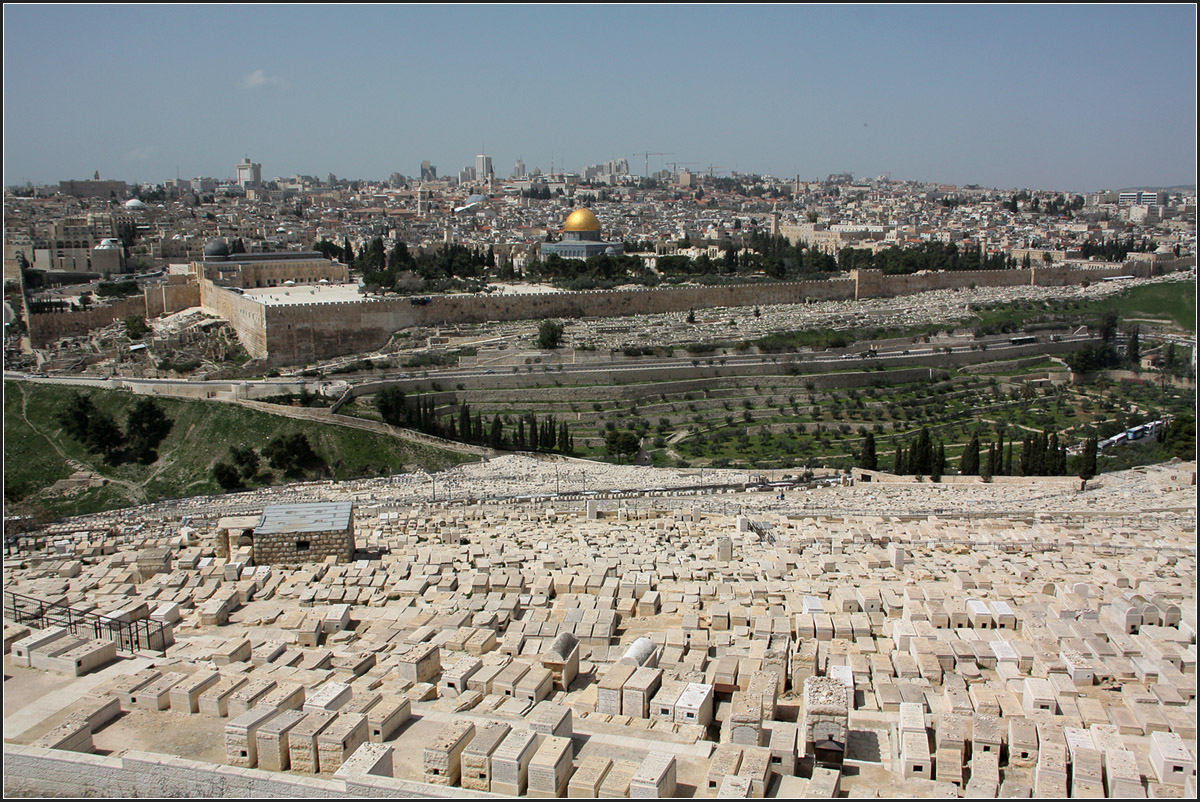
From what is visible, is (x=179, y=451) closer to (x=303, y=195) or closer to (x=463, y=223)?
(x=463, y=223)

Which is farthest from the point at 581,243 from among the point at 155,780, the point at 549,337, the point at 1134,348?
the point at 155,780

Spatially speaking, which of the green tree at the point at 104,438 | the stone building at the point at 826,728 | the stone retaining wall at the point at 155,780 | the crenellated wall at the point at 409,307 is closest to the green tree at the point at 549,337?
the crenellated wall at the point at 409,307

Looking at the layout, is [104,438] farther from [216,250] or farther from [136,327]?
[216,250]

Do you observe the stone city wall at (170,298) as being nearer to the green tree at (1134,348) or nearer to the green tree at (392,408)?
the green tree at (392,408)

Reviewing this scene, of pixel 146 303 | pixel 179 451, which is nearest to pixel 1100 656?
pixel 179 451

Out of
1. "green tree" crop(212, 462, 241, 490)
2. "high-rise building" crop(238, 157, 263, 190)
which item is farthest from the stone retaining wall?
"high-rise building" crop(238, 157, 263, 190)

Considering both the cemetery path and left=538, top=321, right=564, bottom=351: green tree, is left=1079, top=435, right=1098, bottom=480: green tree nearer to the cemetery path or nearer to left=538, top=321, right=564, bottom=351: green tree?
the cemetery path
